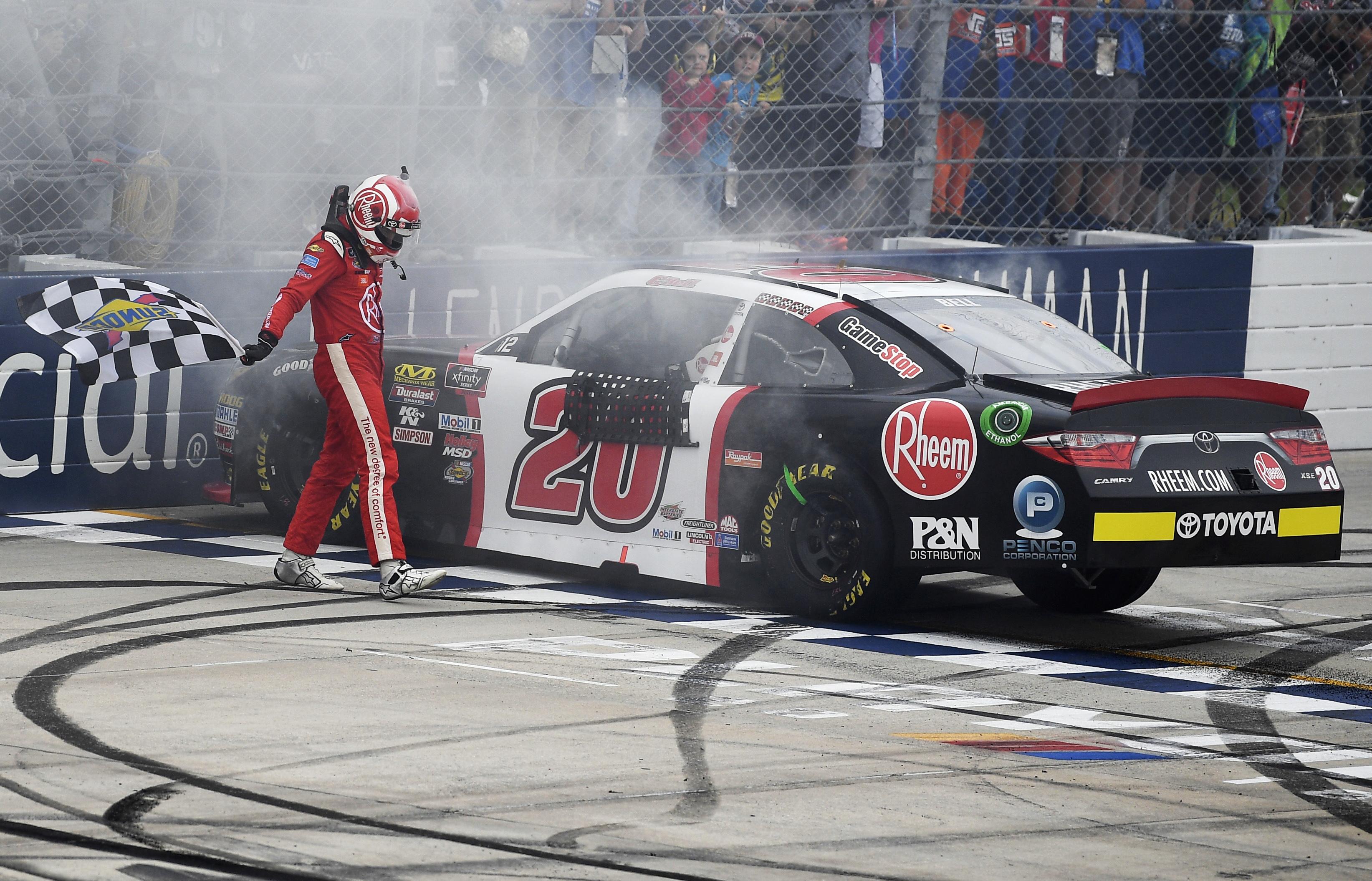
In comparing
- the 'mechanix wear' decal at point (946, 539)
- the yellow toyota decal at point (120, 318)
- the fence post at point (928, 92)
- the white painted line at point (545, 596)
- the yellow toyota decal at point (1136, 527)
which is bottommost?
the white painted line at point (545, 596)

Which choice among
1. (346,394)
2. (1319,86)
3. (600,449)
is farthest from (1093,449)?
(1319,86)

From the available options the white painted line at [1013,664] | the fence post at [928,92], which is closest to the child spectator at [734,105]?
the fence post at [928,92]

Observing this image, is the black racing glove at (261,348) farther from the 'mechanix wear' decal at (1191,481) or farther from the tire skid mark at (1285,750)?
the tire skid mark at (1285,750)

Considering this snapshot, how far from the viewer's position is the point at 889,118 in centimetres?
1121

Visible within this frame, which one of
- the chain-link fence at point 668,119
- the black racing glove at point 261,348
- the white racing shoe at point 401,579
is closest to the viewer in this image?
the black racing glove at point 261,348

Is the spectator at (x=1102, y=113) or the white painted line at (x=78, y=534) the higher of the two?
the spectator at (x=1102, y=113)

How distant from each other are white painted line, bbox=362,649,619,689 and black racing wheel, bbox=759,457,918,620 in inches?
55.4

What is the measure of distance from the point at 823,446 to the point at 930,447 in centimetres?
43

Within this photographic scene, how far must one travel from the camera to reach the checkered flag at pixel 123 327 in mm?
7793

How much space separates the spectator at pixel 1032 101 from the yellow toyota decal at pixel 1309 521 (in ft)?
15.9

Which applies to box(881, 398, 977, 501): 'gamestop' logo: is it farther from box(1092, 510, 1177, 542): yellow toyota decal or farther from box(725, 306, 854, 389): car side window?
box(1092, 510, 1177, 542): yellow toyota decal

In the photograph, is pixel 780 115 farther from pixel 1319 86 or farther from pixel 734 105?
pixel 1319 86

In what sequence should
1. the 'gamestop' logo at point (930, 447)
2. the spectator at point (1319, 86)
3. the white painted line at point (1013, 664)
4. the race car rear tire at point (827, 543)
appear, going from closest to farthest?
the white painted line at point (1013, 664), the 'gamestop' logo at point (930, 447), the race car rear tire at point (827, 543), the spectator at point (1319, 86)

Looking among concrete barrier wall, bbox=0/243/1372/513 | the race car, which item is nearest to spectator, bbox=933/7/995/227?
concrete barrier wall, bbox=0/243/1372/513
